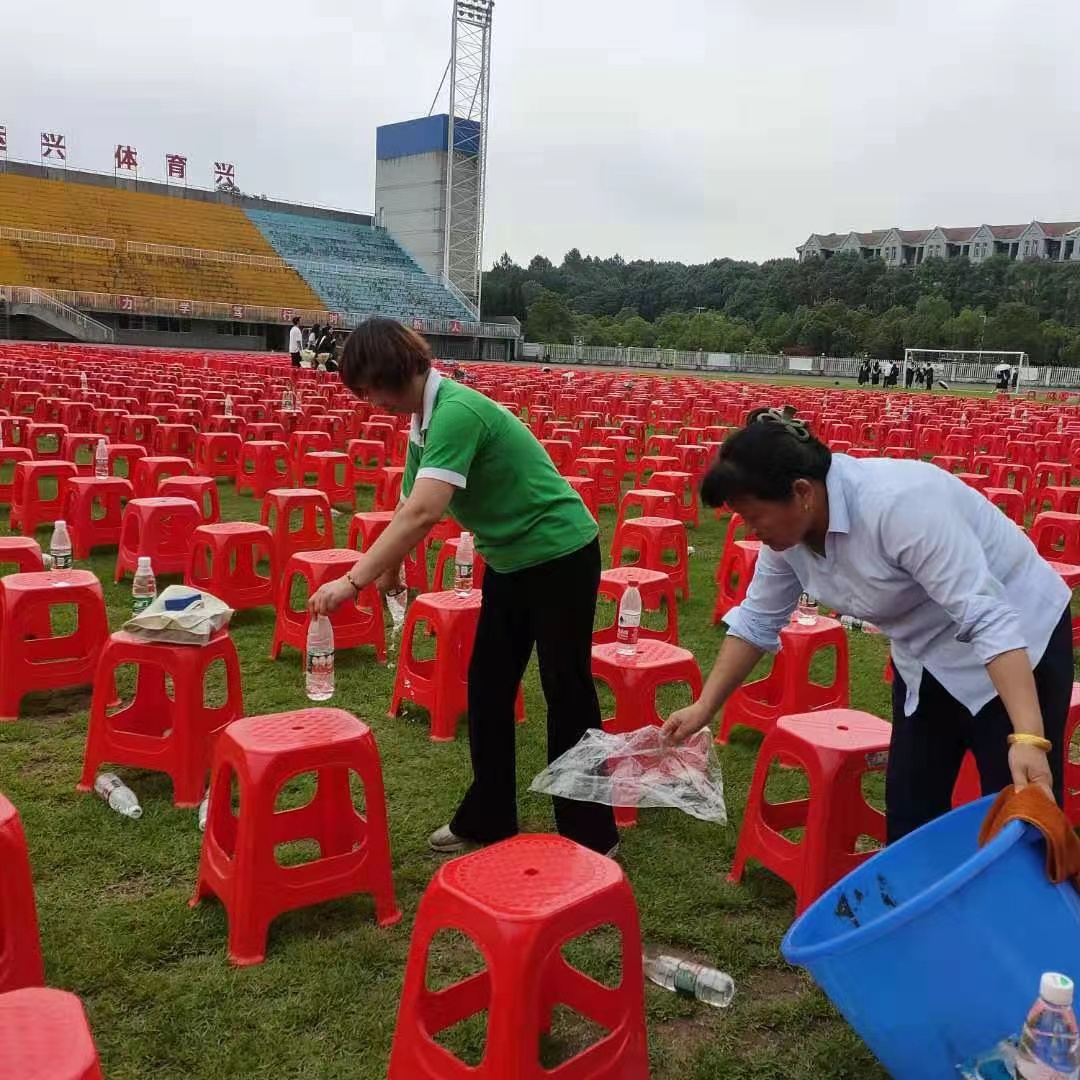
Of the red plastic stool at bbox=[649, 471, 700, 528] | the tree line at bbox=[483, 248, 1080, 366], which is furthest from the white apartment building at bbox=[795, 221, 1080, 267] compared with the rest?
the red plastic stool at bbox=[649, 471, 700, 528]

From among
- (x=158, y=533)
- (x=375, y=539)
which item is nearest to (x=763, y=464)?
(x=375, y=539)

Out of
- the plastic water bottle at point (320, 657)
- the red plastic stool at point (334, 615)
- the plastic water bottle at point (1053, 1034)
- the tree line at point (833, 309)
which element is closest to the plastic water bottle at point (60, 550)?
the red plastic stool at point (334, 615)

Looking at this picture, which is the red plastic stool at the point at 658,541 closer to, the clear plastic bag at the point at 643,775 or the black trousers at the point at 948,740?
the clear plastic bag at the point at 643,775

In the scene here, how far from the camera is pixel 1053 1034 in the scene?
1565mm

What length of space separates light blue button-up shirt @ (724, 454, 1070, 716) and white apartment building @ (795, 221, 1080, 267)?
3506 inches

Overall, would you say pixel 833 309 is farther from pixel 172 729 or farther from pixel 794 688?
pixel 172 729

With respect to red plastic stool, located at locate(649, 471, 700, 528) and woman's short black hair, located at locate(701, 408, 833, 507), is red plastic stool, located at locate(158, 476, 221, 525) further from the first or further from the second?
woman's short black hair, located at locate(701, 408, 833, 507)

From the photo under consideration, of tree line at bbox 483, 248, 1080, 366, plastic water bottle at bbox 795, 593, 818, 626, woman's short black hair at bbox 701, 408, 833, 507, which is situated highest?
tree line at bbox 483, 248, 1080, 366

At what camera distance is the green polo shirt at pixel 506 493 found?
2.92 metres

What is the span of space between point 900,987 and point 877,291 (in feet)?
238

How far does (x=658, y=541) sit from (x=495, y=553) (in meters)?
3.81

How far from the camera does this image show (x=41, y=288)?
120ft

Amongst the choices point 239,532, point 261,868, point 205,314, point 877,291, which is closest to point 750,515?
point 261,868

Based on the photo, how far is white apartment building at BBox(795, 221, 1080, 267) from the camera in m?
88.7
